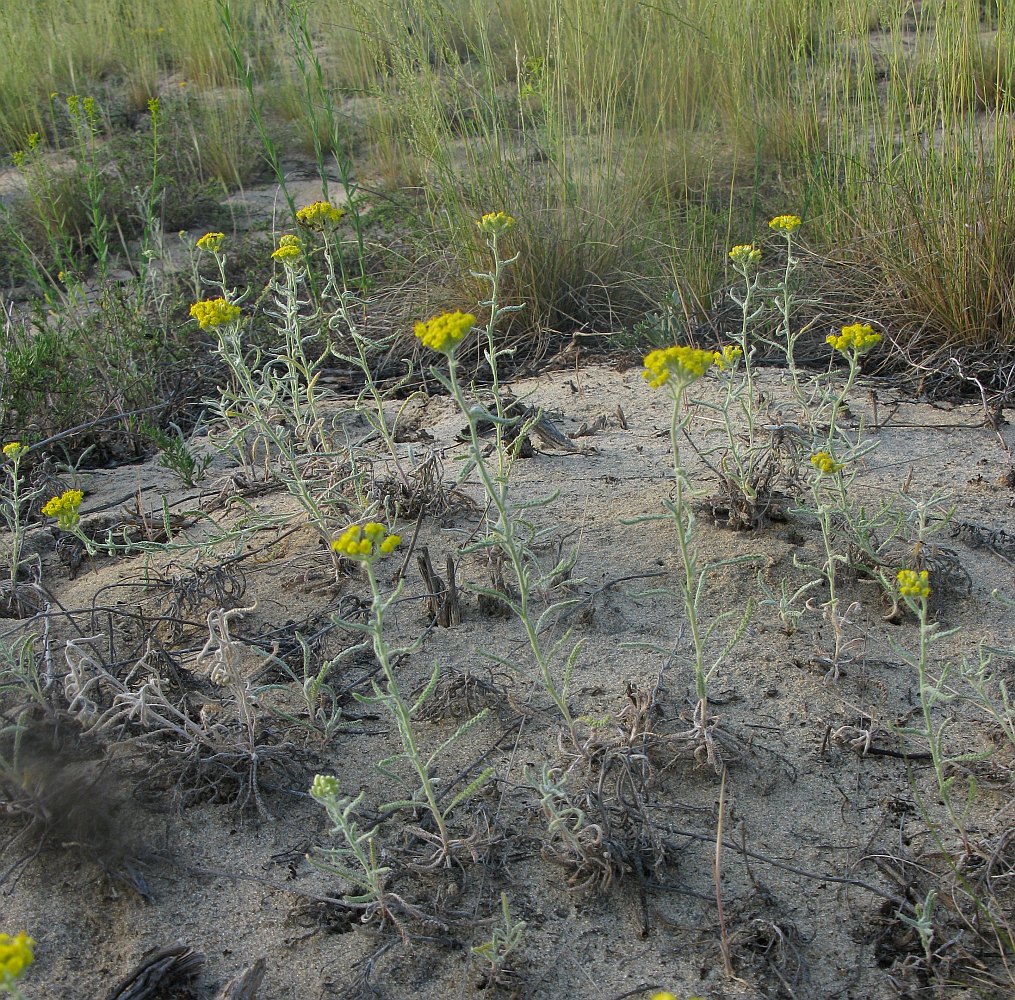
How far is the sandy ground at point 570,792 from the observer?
1.46 metres

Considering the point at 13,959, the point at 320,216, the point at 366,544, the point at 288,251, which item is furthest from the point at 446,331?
the point at 320,216

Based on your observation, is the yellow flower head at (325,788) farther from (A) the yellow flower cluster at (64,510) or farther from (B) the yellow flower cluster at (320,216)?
(B) the yellow flower cluster at (320,216)

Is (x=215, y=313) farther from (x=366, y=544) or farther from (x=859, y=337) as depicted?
(x=859, y=337)

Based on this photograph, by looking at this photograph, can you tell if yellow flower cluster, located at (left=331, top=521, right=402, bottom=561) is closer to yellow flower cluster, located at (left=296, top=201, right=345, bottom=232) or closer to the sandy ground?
the sandy ground

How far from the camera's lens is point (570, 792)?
169 cm

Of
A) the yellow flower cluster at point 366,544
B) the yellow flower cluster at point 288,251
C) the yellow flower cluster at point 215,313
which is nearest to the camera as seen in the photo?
the yellow flower cluster at point 366,544

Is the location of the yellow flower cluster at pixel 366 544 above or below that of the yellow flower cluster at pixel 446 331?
below

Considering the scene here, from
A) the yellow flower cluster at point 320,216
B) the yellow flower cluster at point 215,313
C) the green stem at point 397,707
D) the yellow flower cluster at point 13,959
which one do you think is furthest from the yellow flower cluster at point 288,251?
the yellow flower cluster at point 13,959

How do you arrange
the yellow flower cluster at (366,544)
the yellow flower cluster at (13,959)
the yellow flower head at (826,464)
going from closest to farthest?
1. the yellow flower cluster at (13,959)
2. the yellow flower cluster at (366,544)
3. the yellow flower head at (826,464)

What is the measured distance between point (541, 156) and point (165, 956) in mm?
3557

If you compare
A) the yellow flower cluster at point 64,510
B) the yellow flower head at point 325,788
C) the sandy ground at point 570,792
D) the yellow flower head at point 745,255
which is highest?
the yellow flower head at point 745,255

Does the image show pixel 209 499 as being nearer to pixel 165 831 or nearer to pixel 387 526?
pixel 387 526

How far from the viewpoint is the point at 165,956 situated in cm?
146

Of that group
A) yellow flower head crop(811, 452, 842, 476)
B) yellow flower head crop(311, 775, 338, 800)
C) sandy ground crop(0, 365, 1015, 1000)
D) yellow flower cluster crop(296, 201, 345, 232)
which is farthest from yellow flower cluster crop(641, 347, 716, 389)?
yellow flower cluster crop(296, 201, 345, 232)
